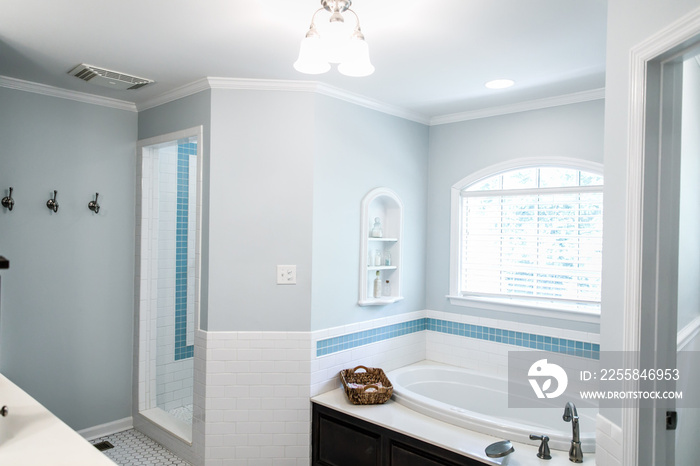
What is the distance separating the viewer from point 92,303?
3568 millimetres

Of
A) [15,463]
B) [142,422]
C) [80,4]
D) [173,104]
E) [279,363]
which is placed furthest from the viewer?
[142,422]

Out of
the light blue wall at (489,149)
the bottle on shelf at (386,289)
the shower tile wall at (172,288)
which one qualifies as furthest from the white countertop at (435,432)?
the shower tile wall at (172,288)

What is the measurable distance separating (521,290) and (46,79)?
11.8 feet

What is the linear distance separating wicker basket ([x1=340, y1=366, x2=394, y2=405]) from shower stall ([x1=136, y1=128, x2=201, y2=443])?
1.18m

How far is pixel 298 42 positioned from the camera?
8.09 ft

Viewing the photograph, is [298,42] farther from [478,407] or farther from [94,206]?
[478,407]

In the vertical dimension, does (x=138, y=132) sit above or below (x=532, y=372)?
above

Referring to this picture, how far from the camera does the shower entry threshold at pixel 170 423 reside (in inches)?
131

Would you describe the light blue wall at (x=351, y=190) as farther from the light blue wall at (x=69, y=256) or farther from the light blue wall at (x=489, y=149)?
the light blue wall at (x=69, y=256)

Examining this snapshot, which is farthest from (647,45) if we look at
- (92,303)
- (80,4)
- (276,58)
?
(92,303)

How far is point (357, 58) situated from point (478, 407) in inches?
112

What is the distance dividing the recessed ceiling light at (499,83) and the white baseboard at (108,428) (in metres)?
3.63

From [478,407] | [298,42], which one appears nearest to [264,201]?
[298,42]

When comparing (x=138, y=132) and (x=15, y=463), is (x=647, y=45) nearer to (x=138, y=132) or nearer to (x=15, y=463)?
(x=15, y=463)
